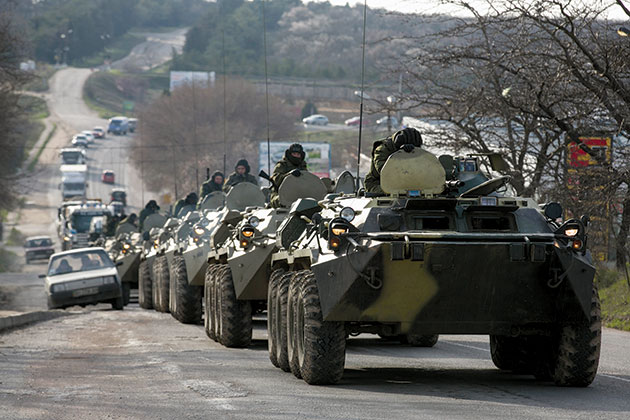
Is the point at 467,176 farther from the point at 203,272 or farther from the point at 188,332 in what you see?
the point at 203,272

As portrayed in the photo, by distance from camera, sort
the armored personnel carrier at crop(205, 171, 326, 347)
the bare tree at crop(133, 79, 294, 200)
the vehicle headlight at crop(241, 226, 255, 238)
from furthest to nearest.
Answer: the bare tree at crop(133, 79, 294, 200), the vehicle headlight at crop(241, 226, 255, 238), the armored personnel carrier at crop(205, 171, 326, 347)

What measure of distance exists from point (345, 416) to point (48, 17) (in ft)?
640

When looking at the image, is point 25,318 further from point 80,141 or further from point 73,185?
point 80,141

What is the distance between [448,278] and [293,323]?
1.88m

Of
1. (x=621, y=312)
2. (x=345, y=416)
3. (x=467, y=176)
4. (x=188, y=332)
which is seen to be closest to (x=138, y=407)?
(x=345, y=416)

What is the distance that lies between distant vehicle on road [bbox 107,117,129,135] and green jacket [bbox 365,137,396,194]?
12851 centimetres

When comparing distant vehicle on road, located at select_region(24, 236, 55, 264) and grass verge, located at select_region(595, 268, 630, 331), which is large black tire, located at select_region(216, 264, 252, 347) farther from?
distant vehicle on road, located at select_region(24, 236, 55, 264)

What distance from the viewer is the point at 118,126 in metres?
142

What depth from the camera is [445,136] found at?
29328 millimetres

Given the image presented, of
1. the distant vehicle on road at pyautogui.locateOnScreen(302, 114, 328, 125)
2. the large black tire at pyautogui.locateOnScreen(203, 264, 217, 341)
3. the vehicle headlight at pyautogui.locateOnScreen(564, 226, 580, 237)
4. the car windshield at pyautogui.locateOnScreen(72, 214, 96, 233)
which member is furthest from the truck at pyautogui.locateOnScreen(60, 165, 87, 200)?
the vehicle headlight at pyautogui.locateOnScreen(564, 226, 580, 237)

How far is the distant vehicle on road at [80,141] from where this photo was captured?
129 meters

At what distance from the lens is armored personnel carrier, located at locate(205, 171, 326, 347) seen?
17.0 metres

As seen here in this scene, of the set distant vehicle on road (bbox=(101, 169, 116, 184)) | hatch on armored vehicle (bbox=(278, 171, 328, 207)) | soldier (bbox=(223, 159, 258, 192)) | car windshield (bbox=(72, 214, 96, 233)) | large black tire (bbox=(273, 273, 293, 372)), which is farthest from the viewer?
distant vehicle on road (bbox=(101, 169, 116, 184))

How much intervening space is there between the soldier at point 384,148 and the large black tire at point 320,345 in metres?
1.80
